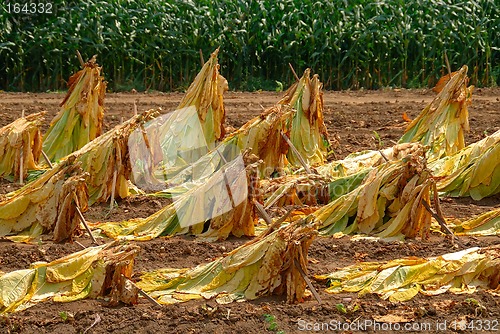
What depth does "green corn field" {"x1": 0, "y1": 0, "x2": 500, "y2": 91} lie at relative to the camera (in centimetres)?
1898

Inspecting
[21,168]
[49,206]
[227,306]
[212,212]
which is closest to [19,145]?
[21,168]

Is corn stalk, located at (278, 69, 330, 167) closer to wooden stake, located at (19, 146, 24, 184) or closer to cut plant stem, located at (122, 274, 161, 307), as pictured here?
wooden stake, located at (19, 146, 24, 184)

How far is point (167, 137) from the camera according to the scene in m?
11.8

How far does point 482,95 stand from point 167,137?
24.4 feet

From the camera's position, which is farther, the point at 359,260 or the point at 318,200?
the point at 318,200

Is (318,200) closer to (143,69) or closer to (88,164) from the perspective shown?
(88,164)

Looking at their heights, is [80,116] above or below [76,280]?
above

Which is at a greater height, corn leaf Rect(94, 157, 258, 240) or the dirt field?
corn leaf Rect(94, 157, 258, 240)

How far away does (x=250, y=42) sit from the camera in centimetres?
1930

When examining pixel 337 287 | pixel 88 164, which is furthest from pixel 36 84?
pixel 337 287

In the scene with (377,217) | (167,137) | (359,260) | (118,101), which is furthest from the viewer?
(118,101)

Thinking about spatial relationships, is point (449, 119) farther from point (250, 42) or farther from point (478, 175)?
point (250, 42)

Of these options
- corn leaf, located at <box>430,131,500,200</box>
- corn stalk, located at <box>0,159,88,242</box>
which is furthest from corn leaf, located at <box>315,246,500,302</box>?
corn leaf, located at <box>430,131,500,200</box>

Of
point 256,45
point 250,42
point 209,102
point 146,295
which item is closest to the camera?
point 146,295
